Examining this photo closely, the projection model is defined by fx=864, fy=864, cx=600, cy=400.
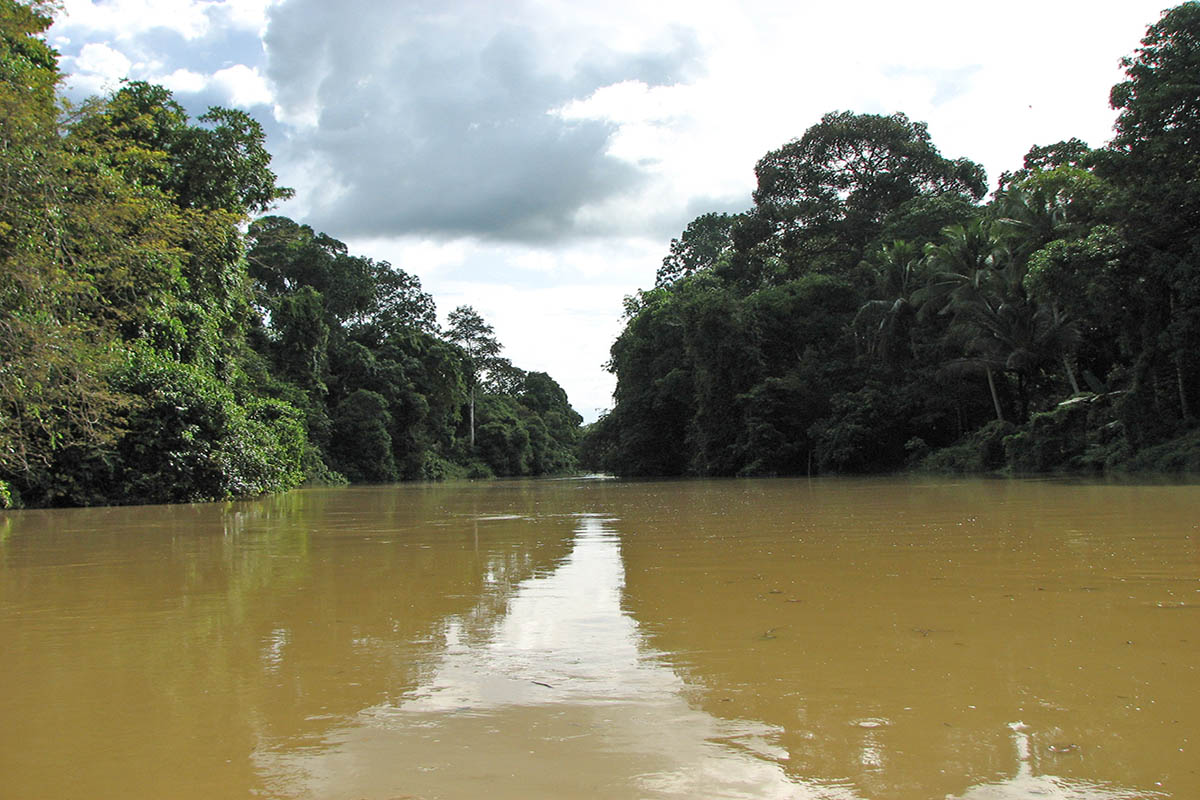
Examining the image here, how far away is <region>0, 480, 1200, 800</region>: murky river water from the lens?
1.79m

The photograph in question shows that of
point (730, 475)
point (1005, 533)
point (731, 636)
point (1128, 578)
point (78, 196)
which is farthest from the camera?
point (730, 475)

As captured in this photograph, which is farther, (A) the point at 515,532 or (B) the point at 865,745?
(A) the point at 515,532

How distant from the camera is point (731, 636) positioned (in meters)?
3.00

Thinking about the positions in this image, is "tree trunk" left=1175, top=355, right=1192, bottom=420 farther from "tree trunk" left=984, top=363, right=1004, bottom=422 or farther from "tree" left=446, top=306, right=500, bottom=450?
"tree" left=446, top=306, right=500, bottom=450

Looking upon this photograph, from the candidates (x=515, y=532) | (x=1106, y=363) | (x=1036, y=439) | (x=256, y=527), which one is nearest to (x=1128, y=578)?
(x=515, y=532)

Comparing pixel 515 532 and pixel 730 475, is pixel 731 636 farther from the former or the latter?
pixel 730 475

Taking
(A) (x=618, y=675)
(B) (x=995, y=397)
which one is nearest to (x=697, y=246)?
(B) (x=995, y=397)

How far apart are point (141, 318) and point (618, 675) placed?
15.6 meters

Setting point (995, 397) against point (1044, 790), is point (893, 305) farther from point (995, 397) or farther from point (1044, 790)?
point (1044, 790)

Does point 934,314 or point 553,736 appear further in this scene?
point 934,314

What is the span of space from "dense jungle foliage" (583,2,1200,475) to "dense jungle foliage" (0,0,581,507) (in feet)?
50.0

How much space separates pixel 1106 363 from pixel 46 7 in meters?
27.7

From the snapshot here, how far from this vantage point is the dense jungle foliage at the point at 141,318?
9281mm

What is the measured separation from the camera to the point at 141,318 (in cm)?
1553
